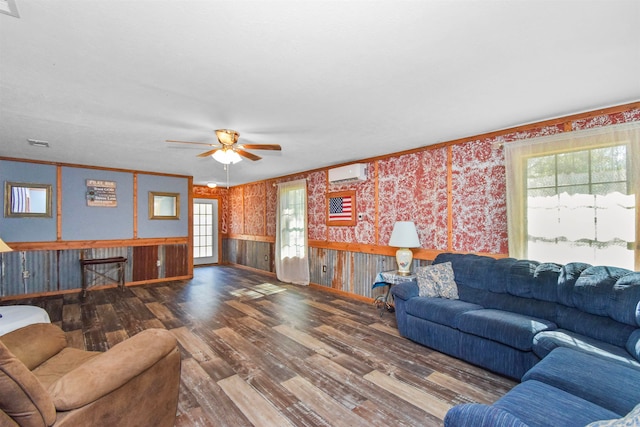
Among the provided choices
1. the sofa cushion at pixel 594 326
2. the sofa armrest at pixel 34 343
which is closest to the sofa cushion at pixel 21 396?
the sofa armrest at pixel 34 343

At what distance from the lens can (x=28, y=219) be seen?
16.8 ft

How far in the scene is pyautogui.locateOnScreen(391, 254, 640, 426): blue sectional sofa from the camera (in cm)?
146

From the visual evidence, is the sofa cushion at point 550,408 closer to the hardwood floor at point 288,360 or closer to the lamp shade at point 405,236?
the hardwood floor at point 288,360

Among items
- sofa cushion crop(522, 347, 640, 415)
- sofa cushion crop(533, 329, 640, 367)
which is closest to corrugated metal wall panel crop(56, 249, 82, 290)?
sofa cushion crop(522, 347, 640, 415)

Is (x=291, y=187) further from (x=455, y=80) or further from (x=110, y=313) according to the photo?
(x=455, y=80)

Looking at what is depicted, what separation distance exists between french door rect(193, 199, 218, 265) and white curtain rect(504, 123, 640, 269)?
7.67m

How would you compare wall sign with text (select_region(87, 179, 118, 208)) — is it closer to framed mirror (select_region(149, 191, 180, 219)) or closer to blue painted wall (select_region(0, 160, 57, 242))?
blue painted wall (select_region(0, 160, 57, 242))

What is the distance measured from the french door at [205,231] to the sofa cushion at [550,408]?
27.2 ft

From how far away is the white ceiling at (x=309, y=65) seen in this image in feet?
→ 4.88

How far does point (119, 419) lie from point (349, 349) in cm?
212

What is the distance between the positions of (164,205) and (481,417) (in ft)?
22.3

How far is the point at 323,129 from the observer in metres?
3.35

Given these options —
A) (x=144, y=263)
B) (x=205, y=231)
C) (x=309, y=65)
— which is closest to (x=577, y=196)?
(x=309, y=65)

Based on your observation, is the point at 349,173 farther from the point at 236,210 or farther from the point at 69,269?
the point at 69,269
